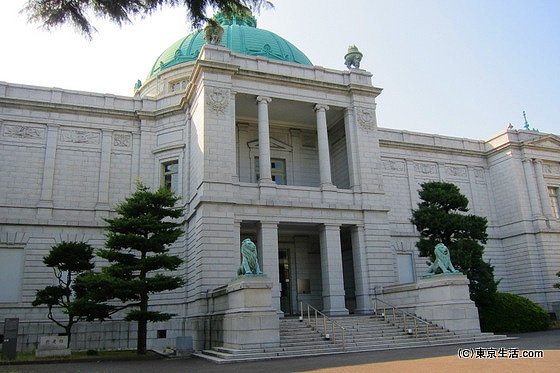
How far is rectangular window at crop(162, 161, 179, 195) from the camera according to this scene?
2794cm

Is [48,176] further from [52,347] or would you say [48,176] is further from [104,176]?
Result: [52,347]

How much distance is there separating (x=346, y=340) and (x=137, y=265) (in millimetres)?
8653

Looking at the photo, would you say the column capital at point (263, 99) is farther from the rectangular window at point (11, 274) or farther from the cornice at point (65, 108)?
the rectangular window at point (11, 274)

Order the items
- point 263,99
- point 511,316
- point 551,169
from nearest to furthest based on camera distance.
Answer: point 511,316
point 263,99
point 551,169

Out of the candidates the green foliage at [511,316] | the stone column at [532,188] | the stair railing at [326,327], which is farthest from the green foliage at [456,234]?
the stone column at [532,188]

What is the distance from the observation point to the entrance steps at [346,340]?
15672mm

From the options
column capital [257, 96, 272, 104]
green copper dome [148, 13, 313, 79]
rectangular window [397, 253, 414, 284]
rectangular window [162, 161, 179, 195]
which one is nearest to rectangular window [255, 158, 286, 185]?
column capital [257, 96, 272, 104]

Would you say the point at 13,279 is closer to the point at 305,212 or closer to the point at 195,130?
the point at 195,130

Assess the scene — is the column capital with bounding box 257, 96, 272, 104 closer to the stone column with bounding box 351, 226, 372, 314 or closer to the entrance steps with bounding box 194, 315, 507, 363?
the stone column with bounding box 351, 226, 372, 314

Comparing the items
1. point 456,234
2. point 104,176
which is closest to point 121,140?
point 104,176

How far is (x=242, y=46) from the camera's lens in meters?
35.6

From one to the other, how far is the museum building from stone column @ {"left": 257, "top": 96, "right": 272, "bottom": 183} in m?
0.06

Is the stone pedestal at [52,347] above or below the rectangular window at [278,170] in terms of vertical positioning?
below

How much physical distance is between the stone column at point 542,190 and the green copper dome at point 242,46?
63.6 feet
